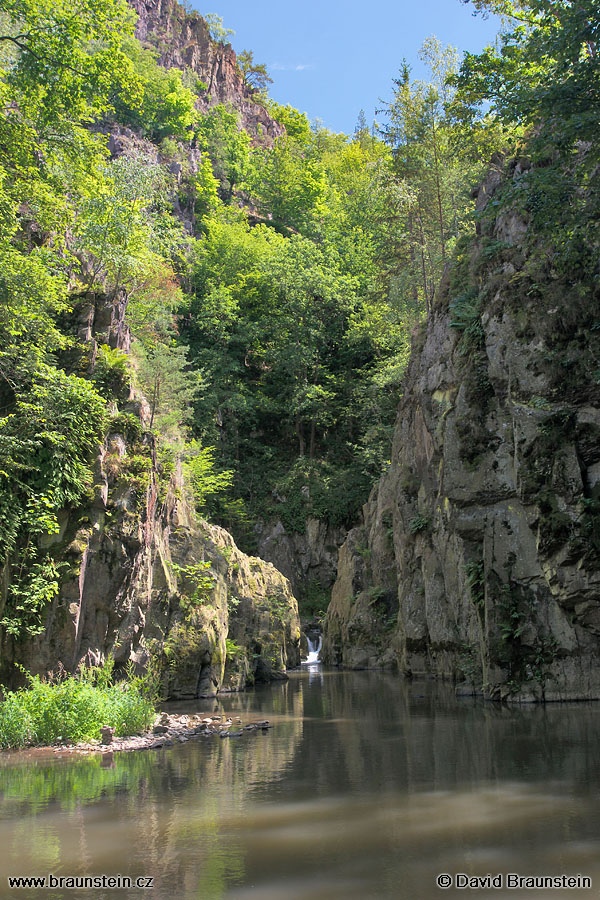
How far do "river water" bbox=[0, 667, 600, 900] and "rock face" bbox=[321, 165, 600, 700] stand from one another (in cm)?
254

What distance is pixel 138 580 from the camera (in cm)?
1616

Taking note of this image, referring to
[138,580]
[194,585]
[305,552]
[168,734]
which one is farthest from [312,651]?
[168,734]

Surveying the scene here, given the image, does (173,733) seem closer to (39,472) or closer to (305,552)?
(39,472)

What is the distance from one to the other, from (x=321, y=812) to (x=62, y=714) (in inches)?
251

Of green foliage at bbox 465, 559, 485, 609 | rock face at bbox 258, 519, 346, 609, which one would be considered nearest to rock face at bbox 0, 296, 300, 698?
green foliage at bbox 465, 559, 485, 609

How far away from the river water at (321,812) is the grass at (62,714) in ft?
2.66

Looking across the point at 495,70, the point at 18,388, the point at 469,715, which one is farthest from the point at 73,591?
the point at 495,70

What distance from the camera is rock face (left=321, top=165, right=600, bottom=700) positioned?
14312 mm

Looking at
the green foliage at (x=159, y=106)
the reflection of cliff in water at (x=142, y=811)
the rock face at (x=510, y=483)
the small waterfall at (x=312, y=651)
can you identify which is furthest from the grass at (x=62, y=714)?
the green foliage at (x=159, y=106)

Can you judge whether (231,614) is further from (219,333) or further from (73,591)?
(219,333)

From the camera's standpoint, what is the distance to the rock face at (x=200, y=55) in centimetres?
6625

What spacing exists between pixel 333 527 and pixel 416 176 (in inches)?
746

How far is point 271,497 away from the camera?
1614 inches

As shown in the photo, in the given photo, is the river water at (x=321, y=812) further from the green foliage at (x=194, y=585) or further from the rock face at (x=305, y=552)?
the rock face at (x=305, y=552)
